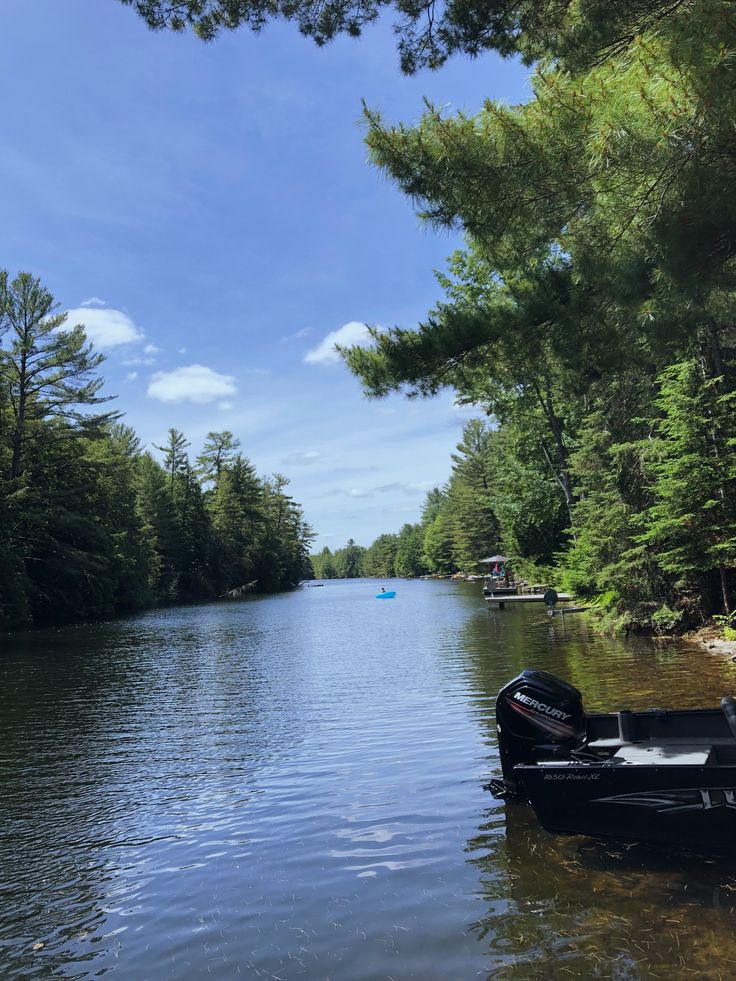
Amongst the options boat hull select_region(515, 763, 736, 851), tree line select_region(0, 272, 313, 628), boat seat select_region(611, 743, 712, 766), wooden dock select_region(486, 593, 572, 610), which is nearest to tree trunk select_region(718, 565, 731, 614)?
boat seat select_region(611, 743, 712, 766)

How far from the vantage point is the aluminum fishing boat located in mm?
5047

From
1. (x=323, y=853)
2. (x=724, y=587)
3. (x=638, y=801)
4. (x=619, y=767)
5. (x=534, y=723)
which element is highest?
(x=724, y=587)

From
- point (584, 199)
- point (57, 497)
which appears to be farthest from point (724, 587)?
point (57, 497)

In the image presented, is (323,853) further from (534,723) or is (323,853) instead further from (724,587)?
(724,587)

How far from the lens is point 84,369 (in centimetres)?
3631

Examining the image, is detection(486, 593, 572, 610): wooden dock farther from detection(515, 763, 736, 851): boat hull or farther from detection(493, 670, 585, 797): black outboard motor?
detection(515, 763, 736, 851): boat hull

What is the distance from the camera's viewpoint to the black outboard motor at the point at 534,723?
242 inches

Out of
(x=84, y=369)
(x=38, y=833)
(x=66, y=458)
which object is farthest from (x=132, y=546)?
(x=38, y=833)

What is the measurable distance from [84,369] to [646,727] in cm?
3619

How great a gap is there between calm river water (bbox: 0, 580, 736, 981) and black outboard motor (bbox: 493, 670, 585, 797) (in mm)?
656

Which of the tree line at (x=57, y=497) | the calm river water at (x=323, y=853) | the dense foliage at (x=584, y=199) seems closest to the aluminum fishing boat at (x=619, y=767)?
the calm river water at (x=323, y=853)

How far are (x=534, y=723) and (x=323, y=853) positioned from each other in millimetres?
2259

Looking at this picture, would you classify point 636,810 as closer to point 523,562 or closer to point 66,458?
point 523,562

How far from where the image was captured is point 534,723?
20.2ft
